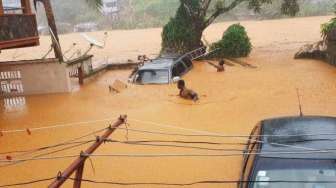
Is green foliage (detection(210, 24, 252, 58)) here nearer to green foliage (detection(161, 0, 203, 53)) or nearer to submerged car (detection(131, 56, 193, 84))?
green foliage (detection(161, 0, 203, 53))

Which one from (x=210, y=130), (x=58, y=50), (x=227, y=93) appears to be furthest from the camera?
(x=58, y=50)

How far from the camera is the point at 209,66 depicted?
22266 mm

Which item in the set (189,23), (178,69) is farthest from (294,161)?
(189,23)

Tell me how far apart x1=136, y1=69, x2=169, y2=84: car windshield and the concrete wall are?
3.18 meters

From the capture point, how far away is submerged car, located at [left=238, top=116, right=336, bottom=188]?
5.37 metres

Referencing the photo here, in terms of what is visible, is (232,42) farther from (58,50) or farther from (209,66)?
(58,50)

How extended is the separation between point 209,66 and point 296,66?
401 centimetres

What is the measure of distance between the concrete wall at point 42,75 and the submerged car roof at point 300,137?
12959 millimetres

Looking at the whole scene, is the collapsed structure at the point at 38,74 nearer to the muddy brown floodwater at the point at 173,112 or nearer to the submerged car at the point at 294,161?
the muddy brown floodwater at the point at 173,112

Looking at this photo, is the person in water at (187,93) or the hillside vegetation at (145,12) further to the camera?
the hillside vegetation at (145,12)

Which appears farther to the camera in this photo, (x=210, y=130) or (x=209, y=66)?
(x=209, y=66)

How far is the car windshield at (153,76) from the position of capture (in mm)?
17000

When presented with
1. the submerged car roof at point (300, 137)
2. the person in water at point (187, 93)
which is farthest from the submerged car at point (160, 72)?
the submerged car roof at point (300, 137)

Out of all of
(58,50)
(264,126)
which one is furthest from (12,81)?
(264,126)
